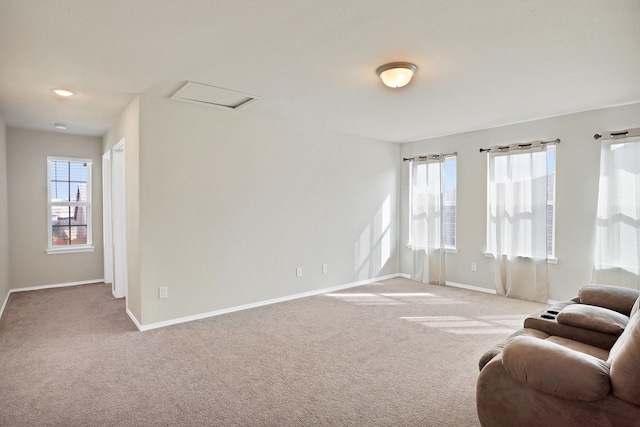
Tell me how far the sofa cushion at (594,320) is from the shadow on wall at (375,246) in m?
3.68

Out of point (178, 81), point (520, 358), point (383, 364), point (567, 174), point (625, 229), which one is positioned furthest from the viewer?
point (567, 174)

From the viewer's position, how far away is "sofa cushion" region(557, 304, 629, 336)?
86.0 inches

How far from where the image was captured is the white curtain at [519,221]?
4797 millimetres

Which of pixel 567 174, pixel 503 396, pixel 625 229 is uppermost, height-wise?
pixel 567 174

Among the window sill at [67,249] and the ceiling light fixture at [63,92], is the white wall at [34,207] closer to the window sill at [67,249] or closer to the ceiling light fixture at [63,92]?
the window sill at [67,249]

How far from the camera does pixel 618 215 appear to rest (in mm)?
4141

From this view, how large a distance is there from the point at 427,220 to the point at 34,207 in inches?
248

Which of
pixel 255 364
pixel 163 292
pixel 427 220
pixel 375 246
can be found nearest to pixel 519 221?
pixel 427 220

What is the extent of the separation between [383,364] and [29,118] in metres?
5.38

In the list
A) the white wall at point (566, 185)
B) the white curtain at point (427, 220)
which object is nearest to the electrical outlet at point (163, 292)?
the white curtain at point (427, 220)

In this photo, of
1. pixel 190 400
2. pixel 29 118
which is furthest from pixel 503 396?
pixel 29 118

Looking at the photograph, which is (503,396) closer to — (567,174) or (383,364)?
(383,364)

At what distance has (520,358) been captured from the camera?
1.78m

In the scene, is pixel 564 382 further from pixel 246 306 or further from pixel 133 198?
pixel 133 198
